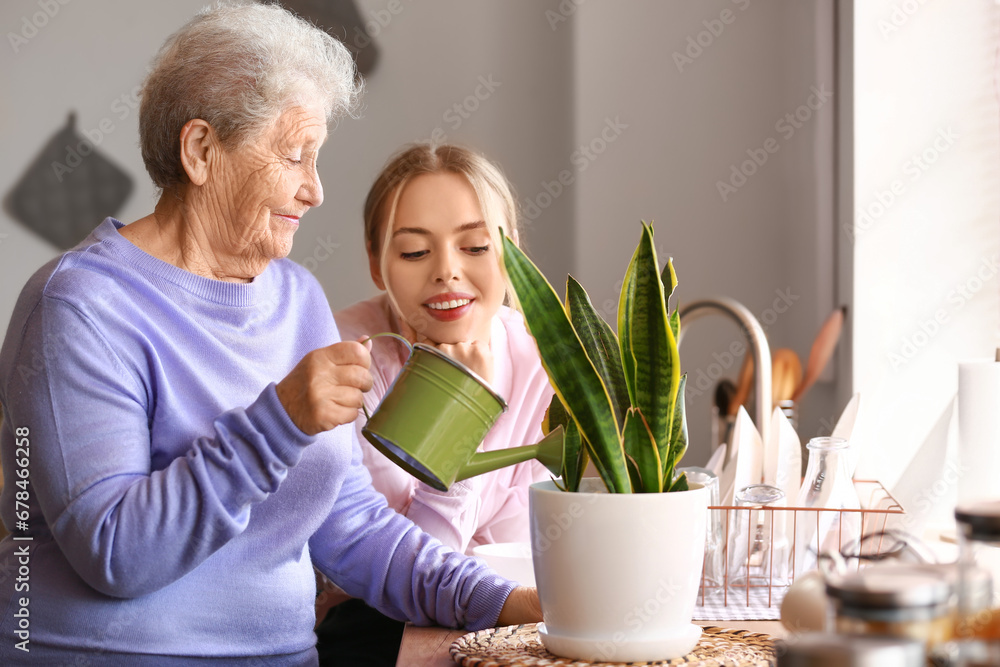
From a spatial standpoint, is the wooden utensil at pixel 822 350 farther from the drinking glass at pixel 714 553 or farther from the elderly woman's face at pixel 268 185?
the elderly woman's face at pixel 268 185

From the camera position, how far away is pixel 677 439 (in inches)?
30.9

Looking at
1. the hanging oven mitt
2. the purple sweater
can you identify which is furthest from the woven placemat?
the hanging oven mitt

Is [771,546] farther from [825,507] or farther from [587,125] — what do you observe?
[587,125]

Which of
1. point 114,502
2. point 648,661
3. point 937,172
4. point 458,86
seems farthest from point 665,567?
point 458,86

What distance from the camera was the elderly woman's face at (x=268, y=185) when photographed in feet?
3.65

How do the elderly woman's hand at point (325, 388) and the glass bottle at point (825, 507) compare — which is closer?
the elderly woman's hand at point (325, 388)

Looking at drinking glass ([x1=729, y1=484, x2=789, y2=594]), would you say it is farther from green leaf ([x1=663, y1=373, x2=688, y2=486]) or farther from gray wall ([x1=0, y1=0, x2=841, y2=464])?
gray wall ([x1=0, y1=0, x2=841, y2=464])

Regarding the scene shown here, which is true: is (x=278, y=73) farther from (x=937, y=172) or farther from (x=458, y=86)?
(x=458, y=86)

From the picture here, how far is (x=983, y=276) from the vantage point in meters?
2.04

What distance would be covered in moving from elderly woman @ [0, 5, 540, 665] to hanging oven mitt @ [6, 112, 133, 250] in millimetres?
2028

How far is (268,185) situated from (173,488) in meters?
0.41

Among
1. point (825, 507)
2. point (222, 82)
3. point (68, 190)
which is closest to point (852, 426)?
point (825, 507)

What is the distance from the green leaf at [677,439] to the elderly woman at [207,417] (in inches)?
10.2


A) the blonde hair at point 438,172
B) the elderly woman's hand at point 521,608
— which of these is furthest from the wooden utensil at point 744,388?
the elderly woman's hand at point 521,608
